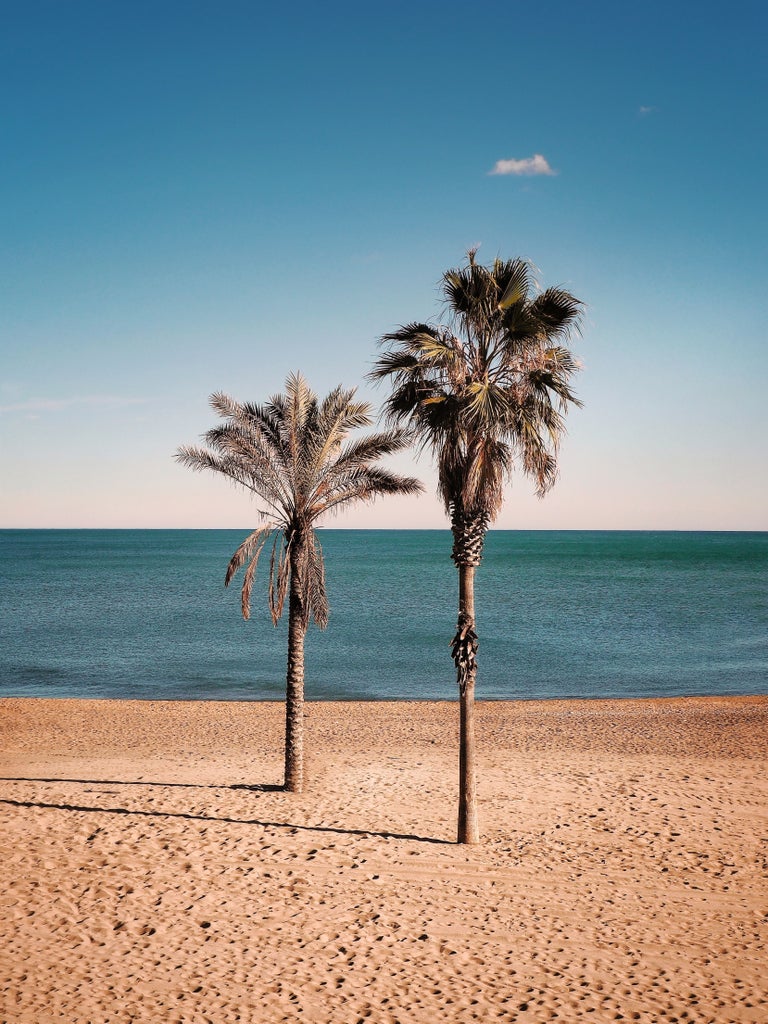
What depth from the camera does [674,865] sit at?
12586 millimetres

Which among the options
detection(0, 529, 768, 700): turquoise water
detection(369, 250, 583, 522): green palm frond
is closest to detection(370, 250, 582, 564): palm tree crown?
detection(369, 250, 583, 522): green palm frond

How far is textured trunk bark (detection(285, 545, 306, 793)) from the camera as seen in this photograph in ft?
50.0

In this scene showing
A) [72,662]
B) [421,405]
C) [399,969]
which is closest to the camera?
[399,969]

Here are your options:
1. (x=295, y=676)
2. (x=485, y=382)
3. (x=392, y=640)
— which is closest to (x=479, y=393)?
(x=485, y=382)

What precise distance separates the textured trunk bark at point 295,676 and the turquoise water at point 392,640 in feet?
52.5

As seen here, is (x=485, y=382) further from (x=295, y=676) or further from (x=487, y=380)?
(x=295, y=676)

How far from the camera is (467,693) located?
502 inches

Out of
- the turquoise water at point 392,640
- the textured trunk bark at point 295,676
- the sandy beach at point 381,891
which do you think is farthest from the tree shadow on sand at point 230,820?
the turquoise water at point 392,640

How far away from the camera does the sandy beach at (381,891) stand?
894cm

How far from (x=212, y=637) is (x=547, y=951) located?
137 feet

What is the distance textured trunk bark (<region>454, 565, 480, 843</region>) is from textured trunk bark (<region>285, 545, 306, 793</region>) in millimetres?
3910

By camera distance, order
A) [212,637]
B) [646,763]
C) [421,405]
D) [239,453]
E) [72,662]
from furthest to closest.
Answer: [212,637] < [72,662] < [646,763] < [239,453] < [421,405]

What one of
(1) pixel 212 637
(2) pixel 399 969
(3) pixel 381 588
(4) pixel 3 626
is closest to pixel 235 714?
(2) pixel 399 969

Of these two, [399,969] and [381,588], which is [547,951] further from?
[381,588]
